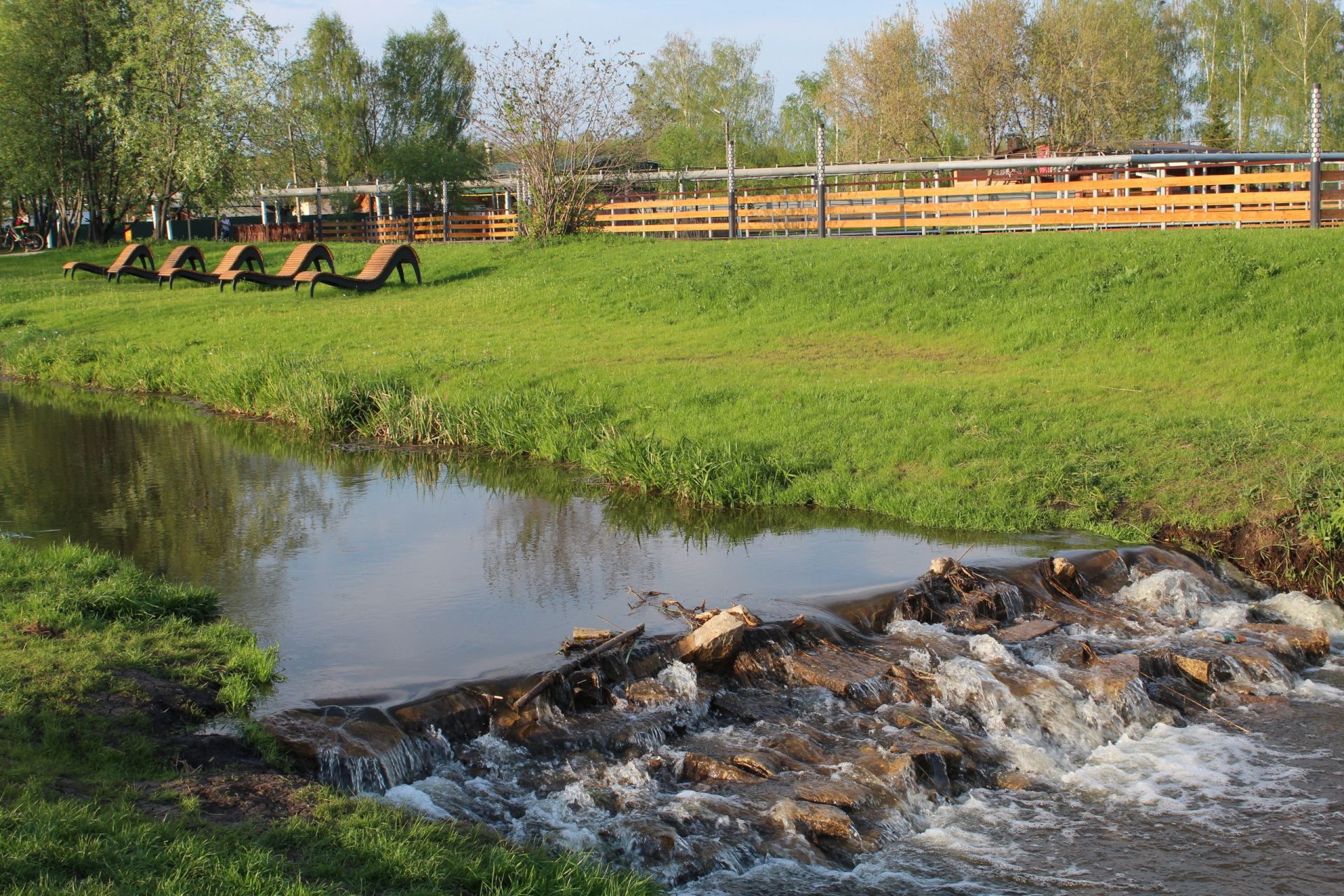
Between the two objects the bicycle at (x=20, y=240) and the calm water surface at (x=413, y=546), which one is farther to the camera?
the bicycle at (x=20, y=240)

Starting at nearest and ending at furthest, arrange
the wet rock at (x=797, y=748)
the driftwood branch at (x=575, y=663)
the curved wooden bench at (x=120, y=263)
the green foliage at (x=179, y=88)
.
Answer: the wet rock at (x=797, y=748)
the driftwood branch at (x=575, y=663)
the curved wooden bench at (x=120, y=263)
the green foliage at (x=179, y=88)

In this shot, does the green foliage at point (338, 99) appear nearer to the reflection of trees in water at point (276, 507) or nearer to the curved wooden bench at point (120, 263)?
the curved wooden bench at point (120, 263)

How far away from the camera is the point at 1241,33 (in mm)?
63125

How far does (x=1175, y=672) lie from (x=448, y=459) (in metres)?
9.01

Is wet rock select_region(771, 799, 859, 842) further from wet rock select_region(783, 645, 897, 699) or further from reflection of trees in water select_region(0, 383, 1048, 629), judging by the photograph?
reflection of trees in water select_region(0, 383, 1048, 629)

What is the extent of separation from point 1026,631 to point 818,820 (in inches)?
133

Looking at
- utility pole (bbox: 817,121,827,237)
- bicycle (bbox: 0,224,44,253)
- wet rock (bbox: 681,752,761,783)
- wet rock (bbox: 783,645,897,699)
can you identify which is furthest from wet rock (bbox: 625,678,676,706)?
bicycle (bbox: 0,224,44,253)

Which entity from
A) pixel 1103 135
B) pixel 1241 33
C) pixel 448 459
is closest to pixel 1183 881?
pixel 448 459

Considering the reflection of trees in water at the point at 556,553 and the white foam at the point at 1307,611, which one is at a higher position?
the reflection of trees in water at the point at 556,553

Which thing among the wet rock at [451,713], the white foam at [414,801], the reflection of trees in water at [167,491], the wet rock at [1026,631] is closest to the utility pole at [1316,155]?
the wet rock at [1026,631]

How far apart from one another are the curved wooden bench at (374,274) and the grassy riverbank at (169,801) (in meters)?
17.5

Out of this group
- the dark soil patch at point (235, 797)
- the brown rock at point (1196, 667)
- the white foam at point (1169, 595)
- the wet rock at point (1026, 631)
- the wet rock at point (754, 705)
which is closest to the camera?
the dark soil patch at point (235, 797)

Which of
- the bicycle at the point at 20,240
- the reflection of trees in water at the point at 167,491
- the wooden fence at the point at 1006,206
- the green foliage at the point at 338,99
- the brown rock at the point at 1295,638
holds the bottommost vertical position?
the brown rock at the point at 1295,638

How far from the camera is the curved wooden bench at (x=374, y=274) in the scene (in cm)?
2459
